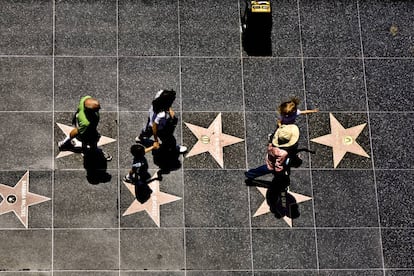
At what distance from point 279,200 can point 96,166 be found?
12.4 ft

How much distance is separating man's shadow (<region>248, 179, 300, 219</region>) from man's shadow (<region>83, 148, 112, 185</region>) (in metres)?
2.97

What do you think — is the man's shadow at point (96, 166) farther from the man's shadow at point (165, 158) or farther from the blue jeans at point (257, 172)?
the blue jeans at point (257, 172)

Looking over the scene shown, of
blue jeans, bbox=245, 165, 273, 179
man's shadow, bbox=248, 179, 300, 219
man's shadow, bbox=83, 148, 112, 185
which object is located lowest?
man's shadow, bbox=248, 179, 300, 219

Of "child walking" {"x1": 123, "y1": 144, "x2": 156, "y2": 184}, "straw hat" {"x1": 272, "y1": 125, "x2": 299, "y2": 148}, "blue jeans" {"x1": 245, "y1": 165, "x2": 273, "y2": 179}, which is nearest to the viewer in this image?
"straw hat" {"x1": 272, "y1": 125, "x2": 299, "y2": 148}

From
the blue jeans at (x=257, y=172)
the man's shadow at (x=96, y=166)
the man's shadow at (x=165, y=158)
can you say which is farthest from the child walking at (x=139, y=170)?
the blue jeans at (x=257, y=172)

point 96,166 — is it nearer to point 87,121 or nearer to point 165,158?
point 165,158

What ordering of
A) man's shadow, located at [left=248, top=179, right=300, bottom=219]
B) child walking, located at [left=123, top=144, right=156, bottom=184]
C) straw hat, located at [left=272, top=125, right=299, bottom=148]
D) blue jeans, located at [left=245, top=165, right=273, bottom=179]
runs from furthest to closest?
1. man's shadow, located at [left=248, top=179, right=300, bottom=219]
2. blue jeans, located at [left=245, top=165, right=273, bottom=179]
3. child walking, located at [left=123, top=144, right=156, bottom=184]
4. straw hat, located at [left=272, top=125, right=299, bottom=148]

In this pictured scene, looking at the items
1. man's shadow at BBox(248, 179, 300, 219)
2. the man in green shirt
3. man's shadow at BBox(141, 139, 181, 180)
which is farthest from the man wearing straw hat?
the man in green shirt

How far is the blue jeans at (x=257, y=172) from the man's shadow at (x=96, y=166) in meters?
2.82

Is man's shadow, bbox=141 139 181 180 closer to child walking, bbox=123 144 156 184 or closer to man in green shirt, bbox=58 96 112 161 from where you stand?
child walking, bbox=123 144 156 184

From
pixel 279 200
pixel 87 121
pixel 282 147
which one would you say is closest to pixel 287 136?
pixel 282 147

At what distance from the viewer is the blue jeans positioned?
10.8 metres

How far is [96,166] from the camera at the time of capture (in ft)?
35.7

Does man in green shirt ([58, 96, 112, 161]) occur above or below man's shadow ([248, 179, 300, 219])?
above
